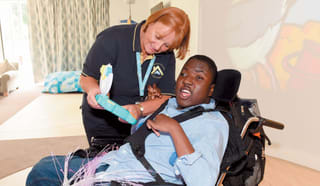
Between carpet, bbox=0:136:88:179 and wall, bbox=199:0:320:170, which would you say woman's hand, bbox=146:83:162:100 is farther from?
wall, bbox=199:0:320:170

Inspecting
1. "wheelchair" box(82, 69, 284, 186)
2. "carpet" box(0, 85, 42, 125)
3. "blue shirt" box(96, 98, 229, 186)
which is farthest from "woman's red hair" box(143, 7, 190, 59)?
"carpet" box(0, 85, 42, 125)

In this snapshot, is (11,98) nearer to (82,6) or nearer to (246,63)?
(82,6)

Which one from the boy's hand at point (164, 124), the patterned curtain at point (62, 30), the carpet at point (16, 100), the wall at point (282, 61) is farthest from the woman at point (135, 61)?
the patterned curtain at point (62, 30)

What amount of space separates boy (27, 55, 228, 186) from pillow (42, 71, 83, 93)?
178 inches

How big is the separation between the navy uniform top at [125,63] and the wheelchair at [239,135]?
1.28ft

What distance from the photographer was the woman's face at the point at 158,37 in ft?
4.26

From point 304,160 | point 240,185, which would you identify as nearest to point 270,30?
point 304,160

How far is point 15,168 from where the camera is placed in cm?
222

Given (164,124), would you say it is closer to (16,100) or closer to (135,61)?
(135,61)

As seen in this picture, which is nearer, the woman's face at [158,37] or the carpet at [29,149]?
the woman's face at [158,37]

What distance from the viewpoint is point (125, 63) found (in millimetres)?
1481

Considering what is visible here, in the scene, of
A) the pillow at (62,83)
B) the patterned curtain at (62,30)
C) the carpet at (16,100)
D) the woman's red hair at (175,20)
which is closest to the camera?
the woman's red hair at (175,20)

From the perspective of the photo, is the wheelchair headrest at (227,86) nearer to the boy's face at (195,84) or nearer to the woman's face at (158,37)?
the boy's face at (195,84)

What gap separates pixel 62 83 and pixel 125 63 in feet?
14.5
